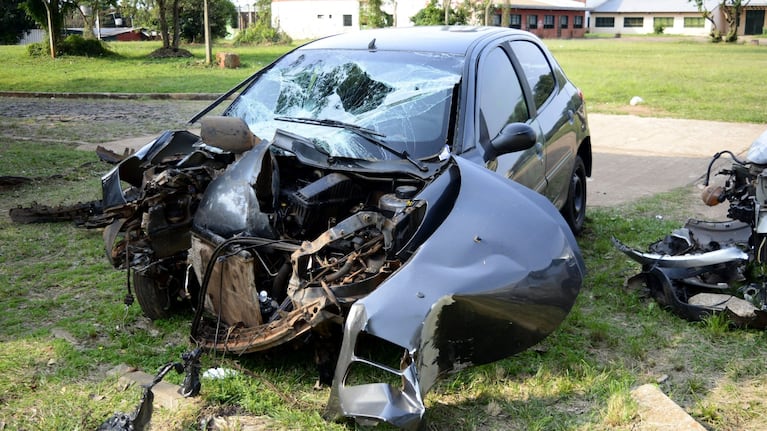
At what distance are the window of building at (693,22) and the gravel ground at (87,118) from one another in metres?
63.5

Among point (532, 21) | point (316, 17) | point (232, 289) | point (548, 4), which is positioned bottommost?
point (232, 289)

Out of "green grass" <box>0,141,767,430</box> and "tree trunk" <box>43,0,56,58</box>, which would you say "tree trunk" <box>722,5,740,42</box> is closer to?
"tree trunk" <box>43,0,56,58</box>

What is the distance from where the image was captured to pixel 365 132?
4379 millimetres

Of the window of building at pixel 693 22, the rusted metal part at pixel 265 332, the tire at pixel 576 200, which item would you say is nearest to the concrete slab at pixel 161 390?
the rusted metal part at pixel 265 332

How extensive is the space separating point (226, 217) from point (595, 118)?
11.6 m

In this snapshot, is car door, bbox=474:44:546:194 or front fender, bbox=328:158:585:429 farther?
car door, bbox=474:44:546:194

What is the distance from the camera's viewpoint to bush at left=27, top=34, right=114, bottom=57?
26297 mm

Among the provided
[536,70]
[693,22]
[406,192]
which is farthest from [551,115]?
→ [693,22]

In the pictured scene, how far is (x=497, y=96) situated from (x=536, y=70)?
1.12m

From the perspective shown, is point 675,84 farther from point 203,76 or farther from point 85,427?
point 85,427

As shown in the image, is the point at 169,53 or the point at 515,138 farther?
the point at 169,53

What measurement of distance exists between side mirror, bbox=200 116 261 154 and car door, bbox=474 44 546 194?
1.39 m

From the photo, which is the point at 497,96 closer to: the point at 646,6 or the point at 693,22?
the point at 693,22

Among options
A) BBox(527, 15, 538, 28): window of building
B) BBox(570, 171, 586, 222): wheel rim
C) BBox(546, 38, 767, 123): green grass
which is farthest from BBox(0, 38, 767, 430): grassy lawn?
BBox(527, 15, 538, 28): window of building
